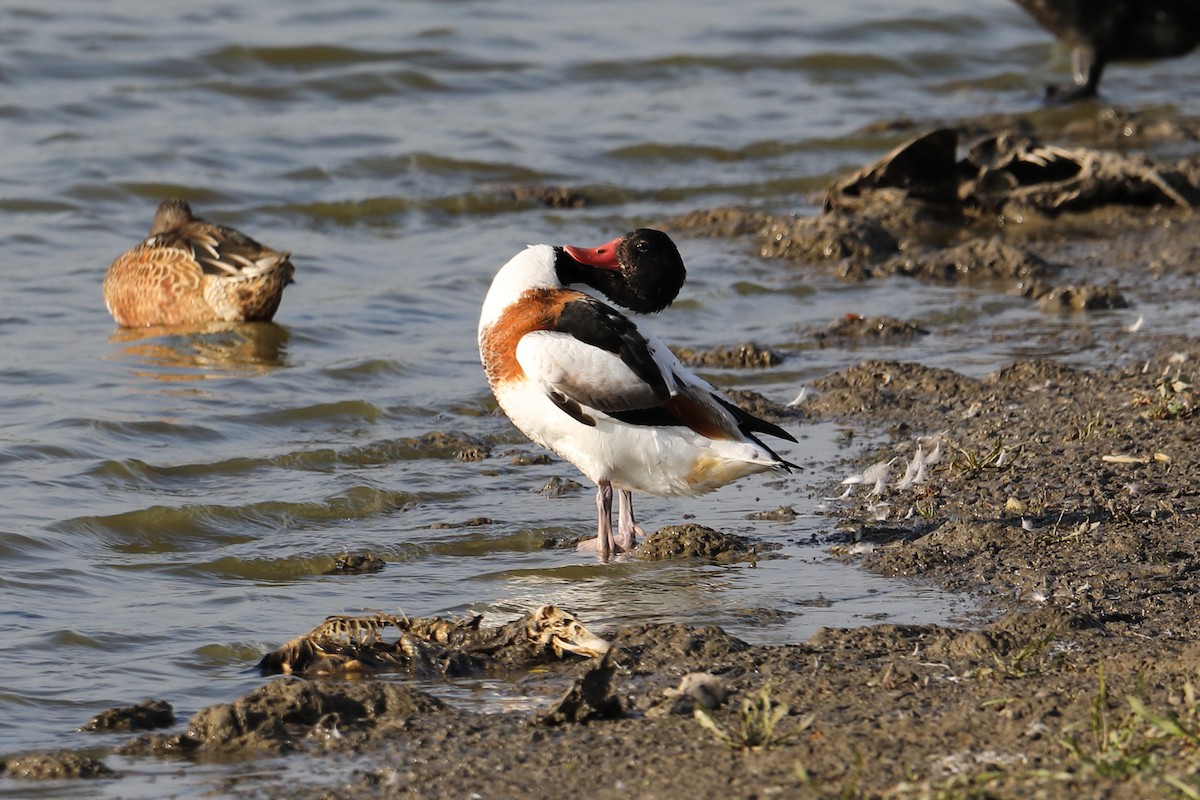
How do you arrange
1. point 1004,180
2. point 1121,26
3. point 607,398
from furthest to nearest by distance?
1. point 1121,26
2. point 1004,180
3. point 607,398

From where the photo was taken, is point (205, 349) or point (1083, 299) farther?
point (205, 349)

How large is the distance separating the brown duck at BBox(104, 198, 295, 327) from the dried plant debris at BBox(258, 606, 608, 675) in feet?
16.8

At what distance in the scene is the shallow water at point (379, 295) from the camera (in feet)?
18.3

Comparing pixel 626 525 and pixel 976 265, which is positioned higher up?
pixel 976 265

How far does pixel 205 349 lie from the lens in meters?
9.62

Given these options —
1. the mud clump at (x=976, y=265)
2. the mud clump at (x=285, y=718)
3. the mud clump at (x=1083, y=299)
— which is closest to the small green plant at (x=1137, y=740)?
the mud clump at (x=285, y=718)

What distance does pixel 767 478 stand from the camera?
22.7 feet

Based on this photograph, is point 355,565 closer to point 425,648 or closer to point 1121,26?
point 425,648

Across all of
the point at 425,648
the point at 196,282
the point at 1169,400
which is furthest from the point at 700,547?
the point at 196,282

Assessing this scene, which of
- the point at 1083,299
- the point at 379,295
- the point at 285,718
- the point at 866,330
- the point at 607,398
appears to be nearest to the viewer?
the point at 285,718

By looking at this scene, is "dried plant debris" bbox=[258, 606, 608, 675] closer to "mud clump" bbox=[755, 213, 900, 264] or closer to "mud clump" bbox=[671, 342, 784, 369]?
"mud clump" bbox=[671, 342, 784, 369]

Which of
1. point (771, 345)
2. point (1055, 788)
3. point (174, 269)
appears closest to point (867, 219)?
point (771, 345)

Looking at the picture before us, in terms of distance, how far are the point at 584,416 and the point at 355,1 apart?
1550 cm

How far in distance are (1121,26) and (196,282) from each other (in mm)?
9954
